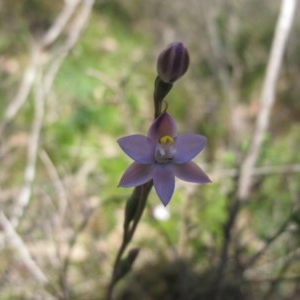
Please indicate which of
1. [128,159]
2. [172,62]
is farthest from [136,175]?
[128,159]

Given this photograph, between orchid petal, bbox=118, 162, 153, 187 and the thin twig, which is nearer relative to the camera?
orchid petal, bbox=118, 162, 153, 187

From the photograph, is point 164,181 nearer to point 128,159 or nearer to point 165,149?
point 165,149

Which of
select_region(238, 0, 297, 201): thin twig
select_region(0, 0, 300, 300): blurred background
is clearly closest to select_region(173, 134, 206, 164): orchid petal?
select_region(0, 0, 300, 300): blurred background

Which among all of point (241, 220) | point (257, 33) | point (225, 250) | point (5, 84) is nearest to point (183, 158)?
point (225, 250)

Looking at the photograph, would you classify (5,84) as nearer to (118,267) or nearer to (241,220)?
(241,220)

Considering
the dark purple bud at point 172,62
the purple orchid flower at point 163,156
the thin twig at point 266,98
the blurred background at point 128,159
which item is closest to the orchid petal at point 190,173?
the purple orchid flower at point 163,156

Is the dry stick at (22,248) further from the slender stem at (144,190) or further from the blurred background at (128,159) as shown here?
the slender stem at (144,190)

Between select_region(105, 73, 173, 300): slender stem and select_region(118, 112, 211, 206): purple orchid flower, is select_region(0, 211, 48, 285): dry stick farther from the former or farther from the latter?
select_region(118, 112, 211, 206): purple orchid flower
